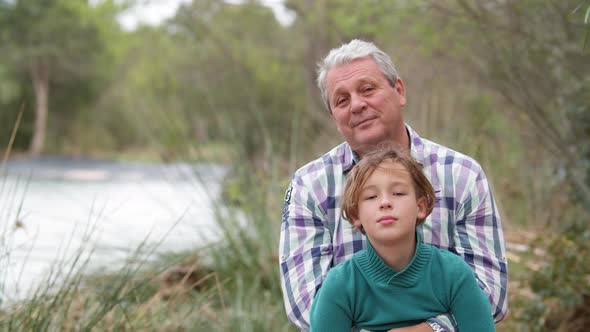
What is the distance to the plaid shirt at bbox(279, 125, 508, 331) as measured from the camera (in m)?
2.17

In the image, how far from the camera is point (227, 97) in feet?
55.3

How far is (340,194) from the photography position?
2.28m

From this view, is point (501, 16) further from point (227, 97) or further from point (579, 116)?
point (227, 97)

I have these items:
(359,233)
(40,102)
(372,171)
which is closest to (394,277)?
(372,171)

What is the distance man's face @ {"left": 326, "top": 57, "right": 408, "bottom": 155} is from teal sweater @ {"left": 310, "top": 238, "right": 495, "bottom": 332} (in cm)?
A: 48

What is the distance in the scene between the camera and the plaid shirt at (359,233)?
7.12 feet

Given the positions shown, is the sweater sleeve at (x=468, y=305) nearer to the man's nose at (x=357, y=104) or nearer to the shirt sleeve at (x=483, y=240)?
the shirt sleeve at (x=483, y=240)

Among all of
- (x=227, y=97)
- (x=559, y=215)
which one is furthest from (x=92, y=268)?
(x=227, y=97)

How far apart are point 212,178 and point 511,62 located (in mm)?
2018

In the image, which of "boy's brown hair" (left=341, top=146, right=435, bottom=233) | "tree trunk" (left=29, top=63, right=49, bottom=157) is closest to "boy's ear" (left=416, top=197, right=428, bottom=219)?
"boy's brown hair" (left=341, top=146, right=435, bottom=233)

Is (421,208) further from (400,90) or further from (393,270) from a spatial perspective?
(400,90)

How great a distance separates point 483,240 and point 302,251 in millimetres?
524

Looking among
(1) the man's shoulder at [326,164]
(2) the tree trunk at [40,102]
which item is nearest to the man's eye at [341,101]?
(1) the man's shoulder at [326,164]

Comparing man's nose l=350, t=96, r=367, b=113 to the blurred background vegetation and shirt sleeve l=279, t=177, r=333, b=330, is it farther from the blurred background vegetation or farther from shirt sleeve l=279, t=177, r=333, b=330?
the blurred background vegetation
